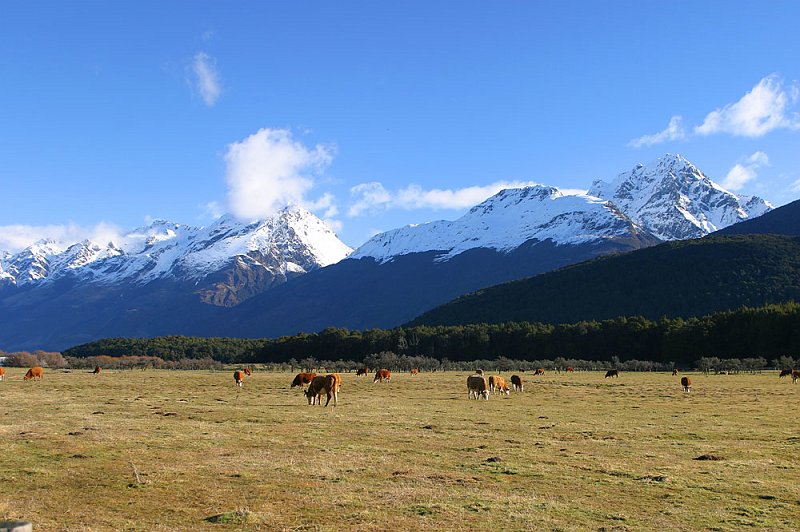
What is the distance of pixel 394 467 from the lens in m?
18.2

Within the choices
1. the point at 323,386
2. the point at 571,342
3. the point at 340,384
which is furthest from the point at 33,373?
the point at 571,342

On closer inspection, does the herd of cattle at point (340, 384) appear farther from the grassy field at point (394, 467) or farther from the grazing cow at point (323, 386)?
the grassy field at point (394, 467)

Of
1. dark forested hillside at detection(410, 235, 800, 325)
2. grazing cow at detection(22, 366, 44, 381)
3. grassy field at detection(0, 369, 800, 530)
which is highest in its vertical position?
dark forested hillside at detection(410, 235, 800, 325)

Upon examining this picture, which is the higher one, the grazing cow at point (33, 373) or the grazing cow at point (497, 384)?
the grazing cow at point (33, 373)

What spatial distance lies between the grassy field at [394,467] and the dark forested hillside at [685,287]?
144m

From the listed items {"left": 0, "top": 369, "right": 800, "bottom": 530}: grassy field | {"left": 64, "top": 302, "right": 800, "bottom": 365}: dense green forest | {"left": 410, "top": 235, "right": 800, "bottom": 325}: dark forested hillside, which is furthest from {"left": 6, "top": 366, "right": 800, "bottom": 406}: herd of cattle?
{"left": 410, "top": 235, "right": 800, "bottom": 325}: dark forested hillside

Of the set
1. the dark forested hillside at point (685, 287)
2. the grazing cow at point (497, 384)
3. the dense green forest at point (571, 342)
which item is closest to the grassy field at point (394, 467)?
the grazing cow at point (497, 384)

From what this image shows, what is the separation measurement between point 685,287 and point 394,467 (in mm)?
175030

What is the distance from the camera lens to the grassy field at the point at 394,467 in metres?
13.4

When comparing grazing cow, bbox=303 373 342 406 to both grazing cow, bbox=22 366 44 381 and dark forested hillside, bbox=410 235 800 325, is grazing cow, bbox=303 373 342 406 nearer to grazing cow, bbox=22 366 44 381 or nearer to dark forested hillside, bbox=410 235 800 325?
grazing cow, bbox=22 366 44 381

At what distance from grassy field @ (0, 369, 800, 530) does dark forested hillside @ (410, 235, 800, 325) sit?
144253 millimetres

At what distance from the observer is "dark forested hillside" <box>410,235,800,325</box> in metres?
164

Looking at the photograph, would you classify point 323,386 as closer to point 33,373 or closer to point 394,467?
point 394,467

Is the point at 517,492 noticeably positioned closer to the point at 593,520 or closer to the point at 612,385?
the point at 593,520
